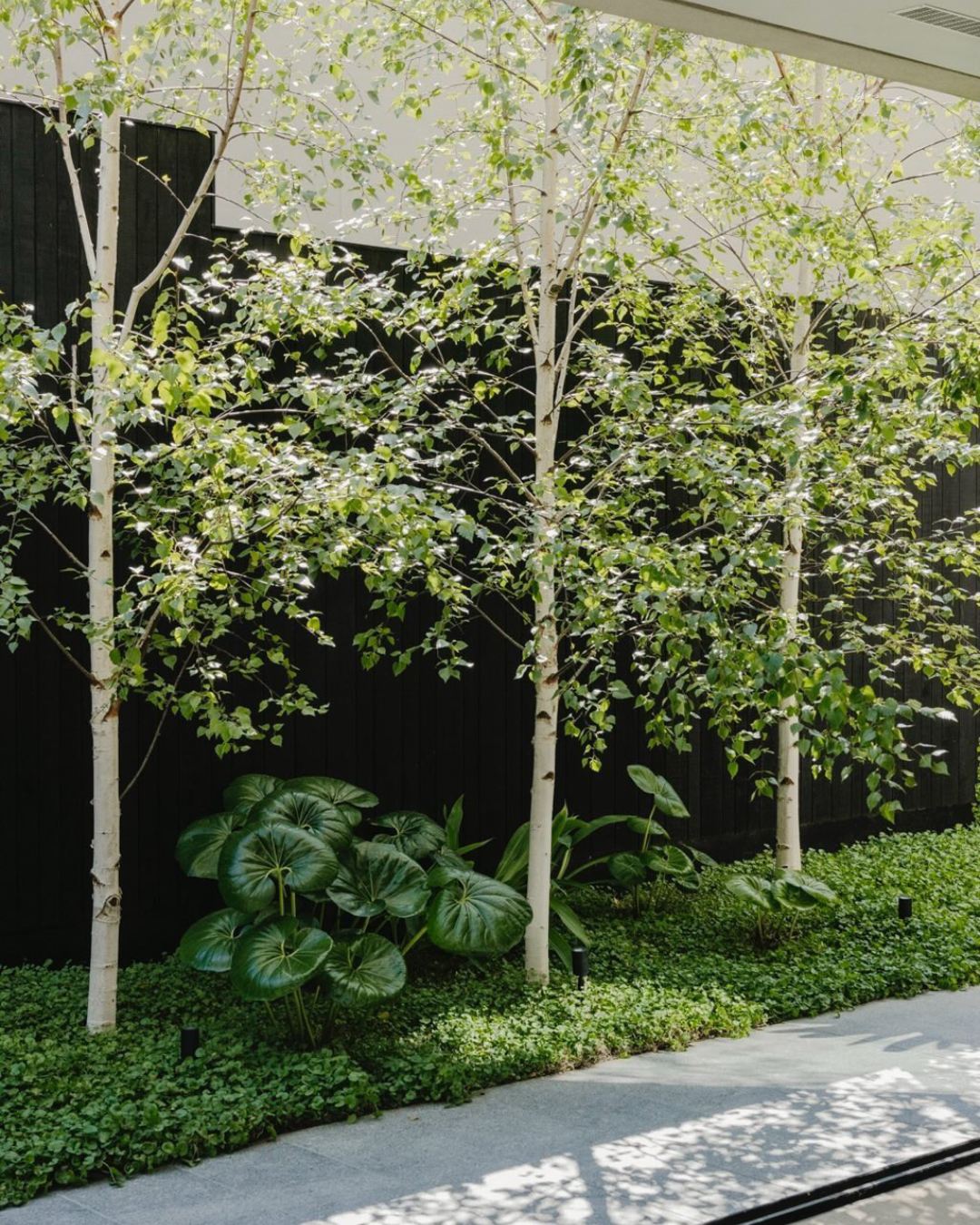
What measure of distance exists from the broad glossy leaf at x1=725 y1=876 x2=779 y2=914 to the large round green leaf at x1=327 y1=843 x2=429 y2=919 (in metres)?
1.79

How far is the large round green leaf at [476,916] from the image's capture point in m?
5.46

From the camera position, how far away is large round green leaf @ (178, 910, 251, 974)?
525 centimetres

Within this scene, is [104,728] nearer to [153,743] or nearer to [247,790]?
[153,743]

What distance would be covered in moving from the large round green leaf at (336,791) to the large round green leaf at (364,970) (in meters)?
0.98

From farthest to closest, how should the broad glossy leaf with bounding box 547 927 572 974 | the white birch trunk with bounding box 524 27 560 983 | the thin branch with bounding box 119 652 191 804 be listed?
the broad glossy leaf with bounding box 547 927 572 974, the white birch trunk with bounding box 524 27 560 983, the thin branch with bounding box 119 652 191 804

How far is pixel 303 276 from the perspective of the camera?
5.32 meters

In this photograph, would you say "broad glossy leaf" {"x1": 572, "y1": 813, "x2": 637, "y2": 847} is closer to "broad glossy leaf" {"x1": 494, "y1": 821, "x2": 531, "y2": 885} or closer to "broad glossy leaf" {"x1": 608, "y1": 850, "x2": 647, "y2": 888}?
"broad glossy leaf" {"x1": 608, "y1": 850, "x2": 647, "y2": 888}

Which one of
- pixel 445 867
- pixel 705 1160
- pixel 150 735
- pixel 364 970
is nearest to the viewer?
pixel 705 1160

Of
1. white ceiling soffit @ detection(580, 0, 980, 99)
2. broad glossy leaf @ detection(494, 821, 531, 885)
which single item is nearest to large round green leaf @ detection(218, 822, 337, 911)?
broad glossy leaf @ detection(494, 821, 531, 885)

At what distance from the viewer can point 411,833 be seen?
6.34m

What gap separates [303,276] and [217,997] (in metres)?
2.94

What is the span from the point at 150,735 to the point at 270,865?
1.23m

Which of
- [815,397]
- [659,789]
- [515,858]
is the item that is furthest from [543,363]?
[659,789]

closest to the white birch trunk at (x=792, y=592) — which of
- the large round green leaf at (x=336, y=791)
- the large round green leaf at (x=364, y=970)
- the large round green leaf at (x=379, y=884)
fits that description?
the large round green leaf at (x=336, y=791)
